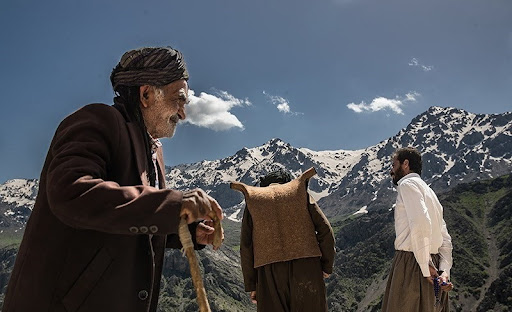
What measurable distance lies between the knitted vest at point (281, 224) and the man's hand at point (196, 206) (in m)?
5.07

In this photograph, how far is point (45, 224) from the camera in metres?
2.16

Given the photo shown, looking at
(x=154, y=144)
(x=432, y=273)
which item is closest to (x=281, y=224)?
(x=432, y=273)

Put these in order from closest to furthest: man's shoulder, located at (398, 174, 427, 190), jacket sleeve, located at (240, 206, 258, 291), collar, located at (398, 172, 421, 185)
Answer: man's shoulder, located at (398, 174, 427, 190), collar, located at (398, 172, 421, 185), jacket sleeve, located at (240, 206, 258, 291)

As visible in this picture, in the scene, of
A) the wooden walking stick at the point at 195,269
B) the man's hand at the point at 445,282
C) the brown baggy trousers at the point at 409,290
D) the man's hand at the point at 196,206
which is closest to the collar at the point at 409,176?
the brown baggy trousers at the point at 409,290

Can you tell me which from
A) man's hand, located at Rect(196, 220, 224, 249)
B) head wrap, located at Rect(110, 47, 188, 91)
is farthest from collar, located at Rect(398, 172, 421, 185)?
head wrap, located at Rect(110, 47, 188, 91)

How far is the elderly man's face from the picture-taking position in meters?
2.82

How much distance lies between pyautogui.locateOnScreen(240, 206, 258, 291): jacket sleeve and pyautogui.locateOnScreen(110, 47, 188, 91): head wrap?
482 centimetres

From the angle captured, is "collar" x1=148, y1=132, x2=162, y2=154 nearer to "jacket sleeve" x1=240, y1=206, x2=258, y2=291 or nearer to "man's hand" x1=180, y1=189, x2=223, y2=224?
"man's hand" x1=180, y1=189, x2=223, y2=224

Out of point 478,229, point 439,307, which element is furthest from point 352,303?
point 439,307

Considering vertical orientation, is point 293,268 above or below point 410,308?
above

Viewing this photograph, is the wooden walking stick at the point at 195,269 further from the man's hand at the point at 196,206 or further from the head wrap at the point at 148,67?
the head wrap at the point at 148,67

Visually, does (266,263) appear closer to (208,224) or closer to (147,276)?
(208,224)

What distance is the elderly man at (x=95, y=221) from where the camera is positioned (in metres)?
1.99

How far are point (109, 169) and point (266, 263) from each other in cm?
519
